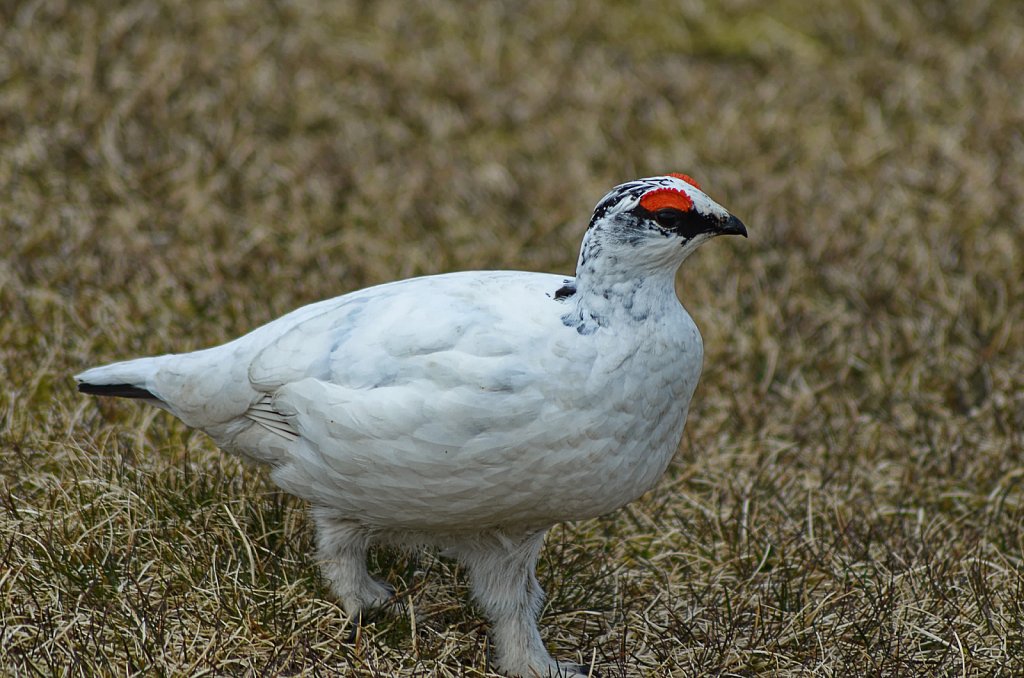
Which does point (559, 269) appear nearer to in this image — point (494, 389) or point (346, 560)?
point (346, 560)

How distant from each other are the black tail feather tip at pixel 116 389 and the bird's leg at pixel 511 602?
3.24 feet

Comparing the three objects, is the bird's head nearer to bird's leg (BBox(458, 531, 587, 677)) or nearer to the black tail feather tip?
bird's leg (BBox(458, 531, 587, 677))

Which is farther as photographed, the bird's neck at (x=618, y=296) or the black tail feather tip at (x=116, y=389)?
the black tail feather tip at (x=116, y=389)

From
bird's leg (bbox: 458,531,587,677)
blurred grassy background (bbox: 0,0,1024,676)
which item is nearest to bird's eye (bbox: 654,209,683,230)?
bird's leg (bbox: 458,531,587,677)

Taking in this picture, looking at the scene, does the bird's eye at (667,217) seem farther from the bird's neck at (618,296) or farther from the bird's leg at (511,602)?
the bird's leg at (511,602)

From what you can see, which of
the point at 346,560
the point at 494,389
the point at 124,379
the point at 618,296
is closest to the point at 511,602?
the point at 346,560

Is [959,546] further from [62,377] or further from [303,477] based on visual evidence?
[62,377]

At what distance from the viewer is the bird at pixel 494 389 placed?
8.70 feet

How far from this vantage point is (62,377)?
3988 mm

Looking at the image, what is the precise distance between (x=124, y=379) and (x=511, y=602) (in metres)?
1.22

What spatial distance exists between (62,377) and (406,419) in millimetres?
1832

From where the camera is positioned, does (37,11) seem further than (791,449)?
Yes

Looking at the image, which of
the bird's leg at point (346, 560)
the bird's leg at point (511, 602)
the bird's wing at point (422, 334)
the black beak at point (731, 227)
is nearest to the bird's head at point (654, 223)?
the black beak at point (731, 227)

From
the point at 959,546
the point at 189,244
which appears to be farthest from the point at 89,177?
the point at 959,546
